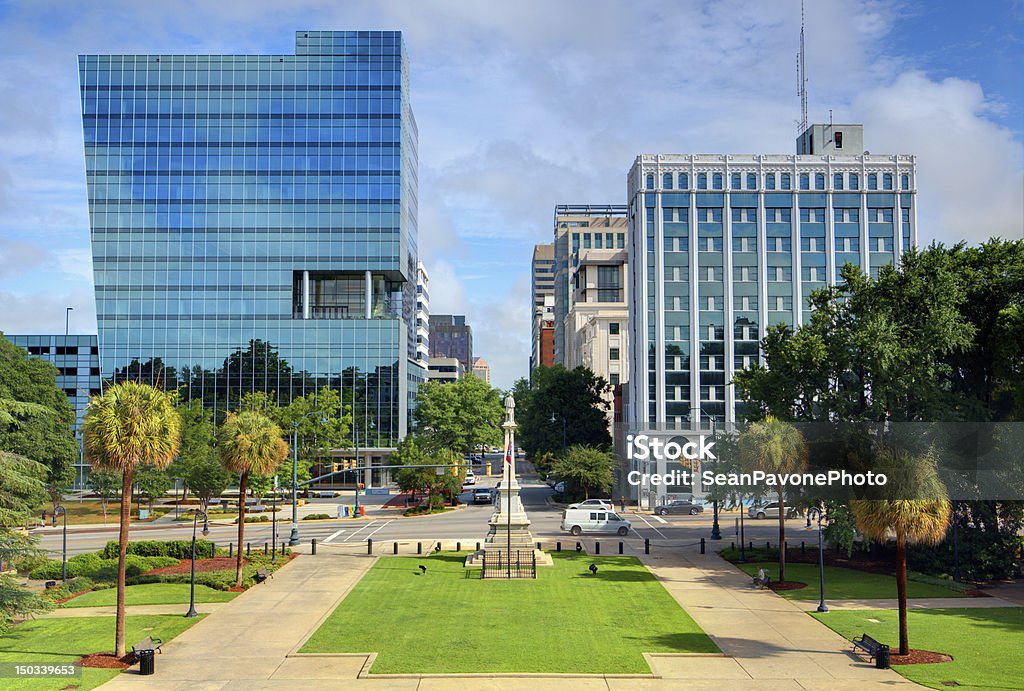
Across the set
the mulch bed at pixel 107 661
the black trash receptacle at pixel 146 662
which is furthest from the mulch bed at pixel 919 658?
the mulch bed at pixel 107 661

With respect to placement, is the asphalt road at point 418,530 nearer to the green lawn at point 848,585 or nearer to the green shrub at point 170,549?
the green shrub at point 170,549

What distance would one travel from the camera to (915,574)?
4162 cm

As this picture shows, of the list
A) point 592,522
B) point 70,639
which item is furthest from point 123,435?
point 592,522

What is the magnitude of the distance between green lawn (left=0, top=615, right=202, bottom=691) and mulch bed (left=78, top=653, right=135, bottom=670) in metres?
0.39

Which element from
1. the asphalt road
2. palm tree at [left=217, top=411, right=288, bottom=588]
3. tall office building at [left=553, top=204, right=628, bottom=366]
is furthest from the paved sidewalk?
tall office building at [left=553, top=204, right=628, bottom=366]

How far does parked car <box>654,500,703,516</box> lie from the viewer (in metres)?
74.4

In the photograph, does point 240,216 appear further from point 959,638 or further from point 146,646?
point 959,638

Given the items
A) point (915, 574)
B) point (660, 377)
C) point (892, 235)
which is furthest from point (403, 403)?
point (915, 574)

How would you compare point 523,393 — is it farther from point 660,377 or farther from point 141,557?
point 141,557

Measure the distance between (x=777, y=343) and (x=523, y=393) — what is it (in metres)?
129

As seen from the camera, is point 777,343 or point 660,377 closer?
point 777,343

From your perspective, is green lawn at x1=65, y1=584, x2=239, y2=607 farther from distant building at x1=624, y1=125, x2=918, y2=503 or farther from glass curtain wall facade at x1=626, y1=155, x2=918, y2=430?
glass curtain wall facade at x1=626, y1=155, x2=918, y2=430

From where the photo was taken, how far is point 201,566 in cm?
4506

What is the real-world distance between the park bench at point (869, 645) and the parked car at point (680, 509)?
150 ft
